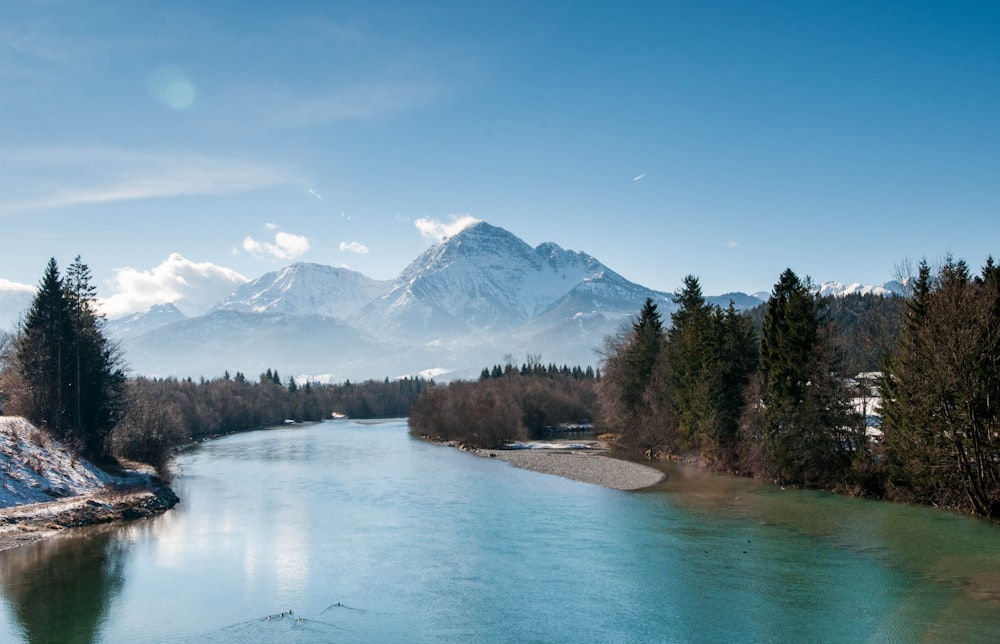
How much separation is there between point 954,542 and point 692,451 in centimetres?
3780

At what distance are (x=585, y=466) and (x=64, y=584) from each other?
4753 cm

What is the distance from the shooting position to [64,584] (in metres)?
29.0

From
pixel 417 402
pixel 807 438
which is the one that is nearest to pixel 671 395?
pixel 807 438

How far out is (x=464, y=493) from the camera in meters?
52.6

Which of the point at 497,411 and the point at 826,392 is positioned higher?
the point at 826,392

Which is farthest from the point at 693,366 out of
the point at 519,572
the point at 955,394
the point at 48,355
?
the point at 48,355

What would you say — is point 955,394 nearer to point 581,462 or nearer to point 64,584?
point 581,462

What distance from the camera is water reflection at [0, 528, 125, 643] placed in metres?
23.9

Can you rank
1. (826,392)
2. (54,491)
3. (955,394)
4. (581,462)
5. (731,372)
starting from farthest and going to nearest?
(581,462) < (731,372) < (826,392) < (54,491) < (955,394)

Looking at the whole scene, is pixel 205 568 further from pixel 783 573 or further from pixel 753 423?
pixel 753 423

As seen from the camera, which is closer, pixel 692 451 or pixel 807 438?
pixel 807 438

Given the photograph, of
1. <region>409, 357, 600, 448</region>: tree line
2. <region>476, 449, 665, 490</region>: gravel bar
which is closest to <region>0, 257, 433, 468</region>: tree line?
<region>476, 449, 665, 490</region>: gravel bar

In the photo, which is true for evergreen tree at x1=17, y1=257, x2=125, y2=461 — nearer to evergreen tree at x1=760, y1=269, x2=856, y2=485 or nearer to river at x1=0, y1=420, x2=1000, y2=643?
river at x1=0, y1=420, x2=1000, y2=643

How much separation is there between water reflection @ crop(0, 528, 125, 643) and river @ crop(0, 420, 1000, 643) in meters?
0.12
